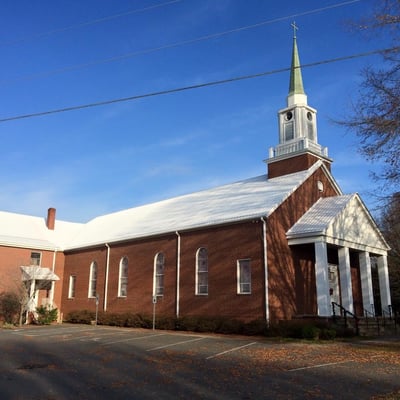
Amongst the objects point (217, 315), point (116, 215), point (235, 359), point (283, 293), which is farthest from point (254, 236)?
point (116, 215)

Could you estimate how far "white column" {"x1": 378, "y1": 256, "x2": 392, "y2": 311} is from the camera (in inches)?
1065

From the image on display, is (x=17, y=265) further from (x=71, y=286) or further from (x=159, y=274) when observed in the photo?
(x=159, y=274)

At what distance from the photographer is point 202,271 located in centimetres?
2534

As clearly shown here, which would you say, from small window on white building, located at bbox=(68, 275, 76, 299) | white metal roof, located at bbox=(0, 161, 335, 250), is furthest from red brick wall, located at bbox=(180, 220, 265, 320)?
small window on white building, located at bbox=(68, 275, 76, 299)

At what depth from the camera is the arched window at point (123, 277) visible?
30.8 metres

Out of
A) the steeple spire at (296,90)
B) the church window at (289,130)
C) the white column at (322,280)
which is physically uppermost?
the steeple spire at (296,90)

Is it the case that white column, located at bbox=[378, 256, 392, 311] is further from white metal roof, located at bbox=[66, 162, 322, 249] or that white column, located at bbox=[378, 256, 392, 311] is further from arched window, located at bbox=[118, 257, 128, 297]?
arched window, located at bbox=[118, 257, 128, 297]

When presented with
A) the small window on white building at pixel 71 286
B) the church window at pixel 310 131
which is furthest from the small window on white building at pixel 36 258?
the church window at pixel 310 131

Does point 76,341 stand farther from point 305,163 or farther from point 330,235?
point 305,163

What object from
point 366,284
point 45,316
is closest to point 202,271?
point 366,284

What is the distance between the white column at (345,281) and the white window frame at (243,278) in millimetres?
5031

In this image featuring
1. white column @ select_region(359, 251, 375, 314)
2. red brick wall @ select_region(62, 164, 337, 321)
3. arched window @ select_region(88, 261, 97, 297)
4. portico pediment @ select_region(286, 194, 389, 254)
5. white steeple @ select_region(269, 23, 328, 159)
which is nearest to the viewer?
red brick wall @ select_region(62, 164, 337, 321)

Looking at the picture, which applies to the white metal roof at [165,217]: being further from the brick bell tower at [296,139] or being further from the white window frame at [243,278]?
the white window frame at [243,278]

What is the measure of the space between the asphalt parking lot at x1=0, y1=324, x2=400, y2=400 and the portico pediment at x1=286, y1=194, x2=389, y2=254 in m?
6.03
